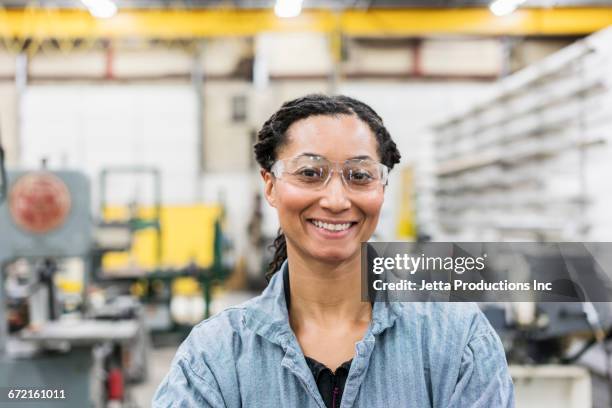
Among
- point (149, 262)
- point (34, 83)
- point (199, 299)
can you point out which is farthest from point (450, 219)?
point (34, 83)

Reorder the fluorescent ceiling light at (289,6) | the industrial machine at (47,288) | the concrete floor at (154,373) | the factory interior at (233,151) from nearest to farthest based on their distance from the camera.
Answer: the industrial machine at (47,288), the factory interior at (233,151), the fluorescent ceiling light at (289,6), the concrete floor at (154,373)

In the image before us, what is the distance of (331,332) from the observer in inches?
43.1

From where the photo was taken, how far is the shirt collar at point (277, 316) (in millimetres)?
1046

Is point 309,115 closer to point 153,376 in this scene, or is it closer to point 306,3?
point 153,376

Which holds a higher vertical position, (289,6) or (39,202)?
(289,6)

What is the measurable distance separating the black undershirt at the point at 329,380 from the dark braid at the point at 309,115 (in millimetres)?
352

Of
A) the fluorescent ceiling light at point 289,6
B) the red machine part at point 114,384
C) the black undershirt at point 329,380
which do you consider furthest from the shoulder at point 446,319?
the fluorescent ceiling light at point 289,6

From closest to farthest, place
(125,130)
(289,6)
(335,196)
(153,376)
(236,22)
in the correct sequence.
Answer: (335,196)
(289,6)
(153,376)
(236,22)
(125,130)

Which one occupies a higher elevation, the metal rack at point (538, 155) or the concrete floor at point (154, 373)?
the metal rack at point (538, 155)

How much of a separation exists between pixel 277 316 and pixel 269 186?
23 cm

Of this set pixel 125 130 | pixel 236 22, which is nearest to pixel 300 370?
pixel 236 22

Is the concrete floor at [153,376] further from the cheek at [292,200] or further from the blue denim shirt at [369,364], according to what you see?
the cheek at [292,200]

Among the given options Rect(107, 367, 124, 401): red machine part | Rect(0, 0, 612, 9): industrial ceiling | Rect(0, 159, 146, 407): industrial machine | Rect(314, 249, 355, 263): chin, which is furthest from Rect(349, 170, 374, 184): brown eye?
Rect(0, 0, 612, 9): industrial ceiling

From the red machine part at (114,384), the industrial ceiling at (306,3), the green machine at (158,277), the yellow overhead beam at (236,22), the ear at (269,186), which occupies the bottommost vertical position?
the red machine part at (114,384)
